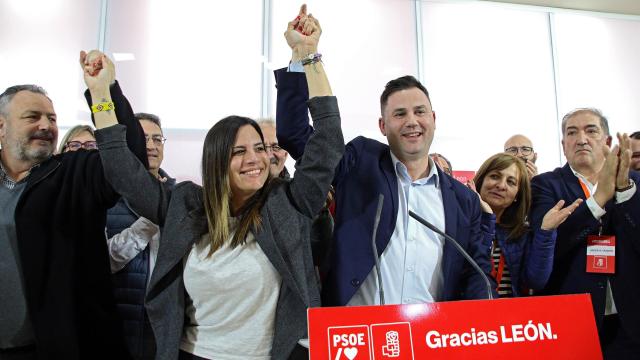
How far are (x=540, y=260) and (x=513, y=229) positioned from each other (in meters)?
0.28

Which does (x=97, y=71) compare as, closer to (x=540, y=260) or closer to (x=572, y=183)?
(x=540, y=260)

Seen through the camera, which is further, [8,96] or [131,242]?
[131,242]

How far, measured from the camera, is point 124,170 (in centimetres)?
134

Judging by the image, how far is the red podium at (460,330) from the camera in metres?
0.81

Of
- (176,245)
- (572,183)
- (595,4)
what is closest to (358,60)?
(595,4)

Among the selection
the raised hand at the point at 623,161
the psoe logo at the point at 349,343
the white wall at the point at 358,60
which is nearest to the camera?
the psoe logo at the point at 349,343

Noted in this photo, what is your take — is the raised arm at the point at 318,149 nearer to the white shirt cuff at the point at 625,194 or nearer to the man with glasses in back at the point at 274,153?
the man with glasses in back at the point at 274,153

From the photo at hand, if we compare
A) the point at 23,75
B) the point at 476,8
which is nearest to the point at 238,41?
the point at 23,75

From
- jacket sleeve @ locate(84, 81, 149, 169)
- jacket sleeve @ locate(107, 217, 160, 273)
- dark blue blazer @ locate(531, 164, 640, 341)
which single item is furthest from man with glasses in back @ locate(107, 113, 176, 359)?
dark blue blazer @ locate(531, 164, 640, 341)

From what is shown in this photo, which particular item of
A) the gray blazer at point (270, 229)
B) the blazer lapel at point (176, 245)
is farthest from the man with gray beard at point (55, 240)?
the blazer lapel at point (176, 245)

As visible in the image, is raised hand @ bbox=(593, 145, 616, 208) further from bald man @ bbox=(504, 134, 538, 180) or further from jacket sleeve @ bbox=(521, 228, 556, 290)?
bald man @ bbox=(504, 134, 538, 180)

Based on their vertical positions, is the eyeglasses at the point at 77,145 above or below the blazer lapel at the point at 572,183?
above

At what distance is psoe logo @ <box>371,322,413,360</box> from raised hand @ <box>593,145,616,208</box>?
1.30 meters

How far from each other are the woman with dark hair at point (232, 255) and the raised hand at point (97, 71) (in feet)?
0.39
